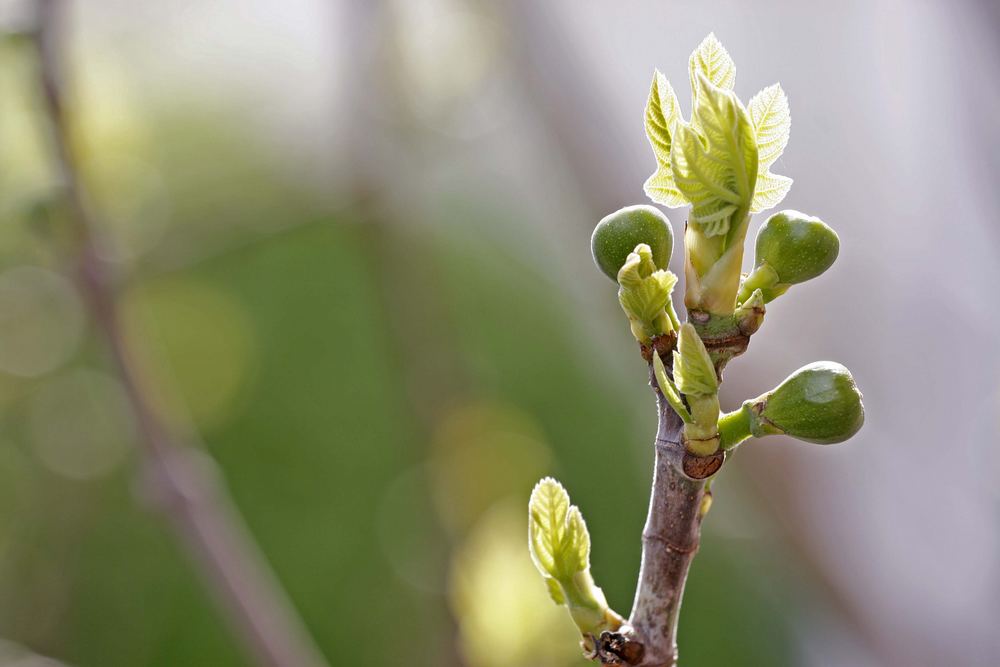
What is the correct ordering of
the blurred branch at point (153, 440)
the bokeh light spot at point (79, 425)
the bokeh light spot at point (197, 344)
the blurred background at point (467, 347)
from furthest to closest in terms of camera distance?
the bokeh light spot at point (197, 344), the bokeh light spot at point (79, 425), the blurred background at point (467, 347), the blurred branch at point (153, 440)

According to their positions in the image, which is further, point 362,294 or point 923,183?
point 362,294

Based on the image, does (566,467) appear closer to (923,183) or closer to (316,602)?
(316,602)

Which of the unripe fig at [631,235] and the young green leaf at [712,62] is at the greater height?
the young green leaf at [712,62]

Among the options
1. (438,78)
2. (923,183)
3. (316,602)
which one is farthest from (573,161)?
(316,602)

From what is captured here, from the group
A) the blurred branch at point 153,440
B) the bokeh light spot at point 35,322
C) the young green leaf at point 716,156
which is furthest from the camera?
the bokeh light spot at point 35,322

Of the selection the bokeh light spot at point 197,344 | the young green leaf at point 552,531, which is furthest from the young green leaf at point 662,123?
the bokeh light spot at point 197,344

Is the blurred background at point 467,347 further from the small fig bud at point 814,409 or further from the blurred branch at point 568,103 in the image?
the small fig bud at point 814,409

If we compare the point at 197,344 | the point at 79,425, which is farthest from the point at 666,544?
the point at 197,344
